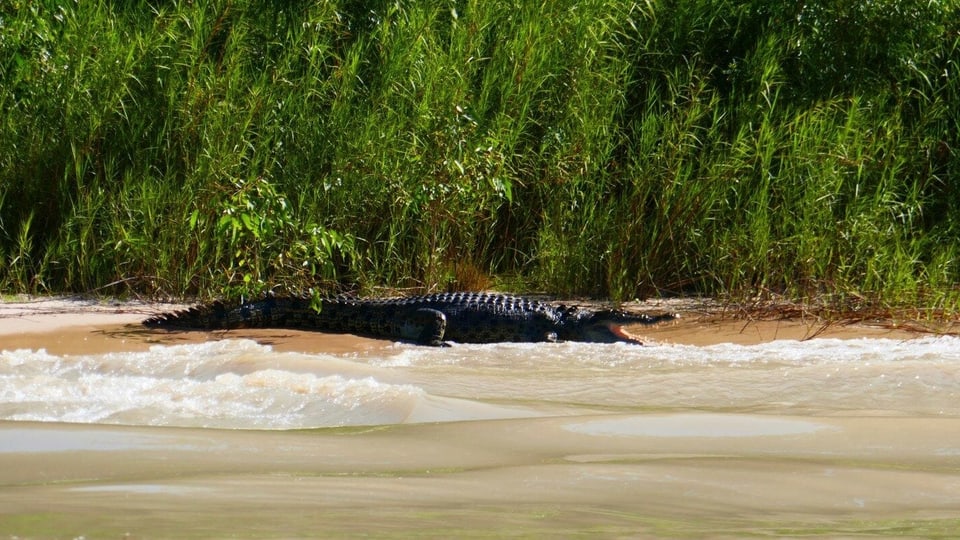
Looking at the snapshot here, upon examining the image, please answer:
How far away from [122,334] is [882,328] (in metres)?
3.75

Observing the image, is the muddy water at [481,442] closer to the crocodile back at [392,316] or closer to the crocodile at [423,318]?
the crocodile at [423,318]

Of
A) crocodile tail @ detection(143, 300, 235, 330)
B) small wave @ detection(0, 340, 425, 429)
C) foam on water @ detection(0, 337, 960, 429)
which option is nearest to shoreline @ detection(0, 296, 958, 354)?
crocodile tail @ detection(143, 300, 235, 330)

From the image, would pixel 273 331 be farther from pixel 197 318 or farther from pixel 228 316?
pixel 197 318

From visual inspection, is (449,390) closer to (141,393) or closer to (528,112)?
(141,393)

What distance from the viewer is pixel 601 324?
5.77 meters

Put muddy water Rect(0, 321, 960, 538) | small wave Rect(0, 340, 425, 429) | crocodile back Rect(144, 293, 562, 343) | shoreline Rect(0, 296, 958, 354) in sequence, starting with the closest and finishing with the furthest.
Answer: muddy water Rect(0, 321, 960, 538)
small wave Rect(0, 340, 425, 429)
shoreline Rect(0, 296, 958, 354)
crocodile back Rect(144, 293, 562, 343)

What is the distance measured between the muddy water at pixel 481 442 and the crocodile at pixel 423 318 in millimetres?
626

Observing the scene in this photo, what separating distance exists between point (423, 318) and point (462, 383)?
5.86ft

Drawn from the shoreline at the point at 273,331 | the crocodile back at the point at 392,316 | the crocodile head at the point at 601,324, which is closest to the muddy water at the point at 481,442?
the shoreline at the point at 273,331

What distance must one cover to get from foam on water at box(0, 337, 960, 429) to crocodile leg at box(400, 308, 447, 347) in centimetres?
37

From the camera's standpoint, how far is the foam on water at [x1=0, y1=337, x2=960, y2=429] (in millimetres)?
3371

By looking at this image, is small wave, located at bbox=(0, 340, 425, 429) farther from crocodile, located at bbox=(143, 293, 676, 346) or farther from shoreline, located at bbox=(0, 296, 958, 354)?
crocodile, located at bbox=(143, 293, 676, 346)

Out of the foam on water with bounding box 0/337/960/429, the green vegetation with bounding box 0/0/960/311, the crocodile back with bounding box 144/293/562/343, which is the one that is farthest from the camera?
the green vegetation with bounding box 0/0/960/311

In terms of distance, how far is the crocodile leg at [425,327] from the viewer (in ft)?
19.0
